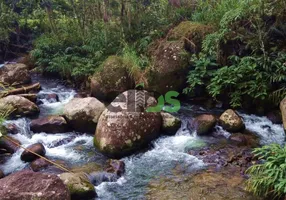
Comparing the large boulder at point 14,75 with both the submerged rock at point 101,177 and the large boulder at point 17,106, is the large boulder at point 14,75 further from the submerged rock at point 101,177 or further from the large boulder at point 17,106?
the submerged rock at point 101,177

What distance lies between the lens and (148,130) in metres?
7.05

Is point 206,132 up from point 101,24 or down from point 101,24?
down

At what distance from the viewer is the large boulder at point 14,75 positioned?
11094 mm

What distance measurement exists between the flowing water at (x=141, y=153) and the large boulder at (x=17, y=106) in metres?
0.27

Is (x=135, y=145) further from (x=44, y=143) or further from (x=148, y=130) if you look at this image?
(x=44, y=143)

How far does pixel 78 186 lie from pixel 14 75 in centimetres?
745

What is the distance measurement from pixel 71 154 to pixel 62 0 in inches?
437

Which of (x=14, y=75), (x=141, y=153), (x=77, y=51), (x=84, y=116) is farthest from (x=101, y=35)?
(x=141, y=153)

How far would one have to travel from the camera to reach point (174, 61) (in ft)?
30.6

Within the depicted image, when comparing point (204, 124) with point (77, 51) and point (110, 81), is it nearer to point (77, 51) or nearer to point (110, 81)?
point (110, 81)

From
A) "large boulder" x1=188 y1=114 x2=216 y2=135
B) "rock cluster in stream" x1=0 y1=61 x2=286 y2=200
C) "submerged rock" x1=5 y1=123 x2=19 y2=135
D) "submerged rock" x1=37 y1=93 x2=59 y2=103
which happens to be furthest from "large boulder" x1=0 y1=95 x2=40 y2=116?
"large boulder" x1=188 y1=114 x2=216 y2=135

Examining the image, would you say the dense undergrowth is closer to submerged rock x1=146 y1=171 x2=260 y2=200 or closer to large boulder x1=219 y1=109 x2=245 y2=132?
submerged rock x1=146 y1=171 x2=260 y2=200

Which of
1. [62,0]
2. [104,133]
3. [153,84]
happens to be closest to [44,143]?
[104,133]

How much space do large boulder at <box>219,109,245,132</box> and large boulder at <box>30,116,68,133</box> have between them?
4.01 m
